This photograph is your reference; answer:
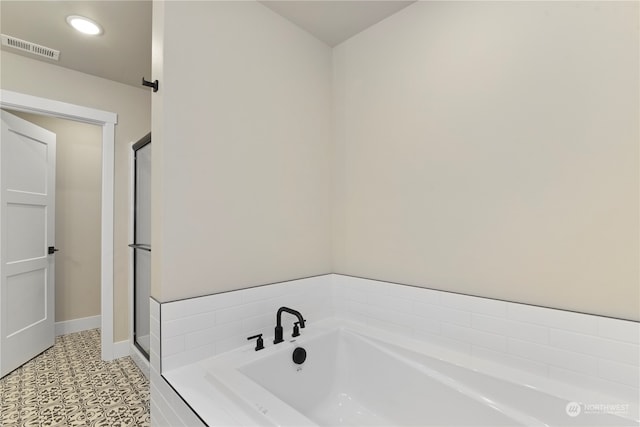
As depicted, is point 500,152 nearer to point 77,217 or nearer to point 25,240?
point 25,240

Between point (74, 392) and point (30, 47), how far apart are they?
7.95 feet

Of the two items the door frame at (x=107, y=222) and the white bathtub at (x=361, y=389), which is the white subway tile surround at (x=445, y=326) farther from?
the door frame at (x=107, y=222)

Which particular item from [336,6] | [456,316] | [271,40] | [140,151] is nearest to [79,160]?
[140,151]

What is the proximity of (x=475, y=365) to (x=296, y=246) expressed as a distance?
3.63 ft

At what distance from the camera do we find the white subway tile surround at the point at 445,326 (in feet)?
3.75

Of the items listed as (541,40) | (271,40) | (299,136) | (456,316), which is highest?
(271,40)

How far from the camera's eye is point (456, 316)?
152 centimetres

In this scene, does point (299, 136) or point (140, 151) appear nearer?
point (299, 136)

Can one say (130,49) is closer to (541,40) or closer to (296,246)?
(296,246)

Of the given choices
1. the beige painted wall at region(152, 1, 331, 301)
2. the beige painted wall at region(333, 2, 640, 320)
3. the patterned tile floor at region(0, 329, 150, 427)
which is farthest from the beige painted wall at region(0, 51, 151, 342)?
the beige painted wall at region(333, 2, 640, 320)

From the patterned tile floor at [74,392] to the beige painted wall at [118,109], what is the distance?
0.36 m

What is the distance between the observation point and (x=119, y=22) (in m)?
1.92

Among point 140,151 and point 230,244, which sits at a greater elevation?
point 140,151

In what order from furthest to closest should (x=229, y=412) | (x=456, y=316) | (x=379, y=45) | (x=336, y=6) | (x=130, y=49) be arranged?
1. (x=130, y=49)
2. (x=379, y=45)
3. (x=336, y=6)
4. (x=456, y=316)
5. (x=229, y=412)
